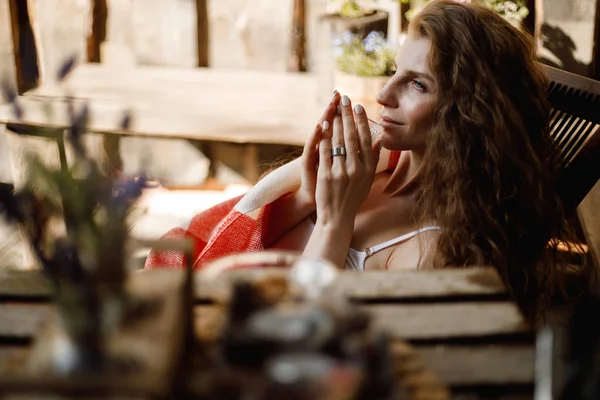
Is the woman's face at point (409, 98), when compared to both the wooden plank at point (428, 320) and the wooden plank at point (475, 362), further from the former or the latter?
the wooden plank at point (475, 362)

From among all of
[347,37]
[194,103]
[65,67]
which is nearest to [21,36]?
[194,103]

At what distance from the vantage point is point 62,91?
4.07m

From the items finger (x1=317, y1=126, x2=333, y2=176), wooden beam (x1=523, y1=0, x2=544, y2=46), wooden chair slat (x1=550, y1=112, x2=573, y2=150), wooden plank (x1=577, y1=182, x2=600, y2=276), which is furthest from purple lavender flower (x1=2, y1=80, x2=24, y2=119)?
wooden beam (x1=523, y1=0, x2=544, y2=46)

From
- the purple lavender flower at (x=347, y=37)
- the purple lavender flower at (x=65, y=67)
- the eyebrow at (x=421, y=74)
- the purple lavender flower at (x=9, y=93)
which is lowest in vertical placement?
the purple lavender flower at (x=347, y=37)

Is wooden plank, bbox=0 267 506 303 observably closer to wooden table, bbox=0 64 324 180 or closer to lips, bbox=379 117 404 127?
lips, bbox=379 117 404 127

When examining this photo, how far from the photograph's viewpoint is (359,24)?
138 inches

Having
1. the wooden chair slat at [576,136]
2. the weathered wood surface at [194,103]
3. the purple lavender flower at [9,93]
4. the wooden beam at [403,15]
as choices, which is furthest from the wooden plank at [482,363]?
the wooden beam at [403,15]

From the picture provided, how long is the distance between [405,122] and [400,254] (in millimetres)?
312

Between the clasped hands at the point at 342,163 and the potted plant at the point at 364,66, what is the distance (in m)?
1.61

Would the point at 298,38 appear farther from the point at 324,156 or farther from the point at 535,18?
the point at 324,156

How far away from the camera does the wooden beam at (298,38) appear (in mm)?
4508

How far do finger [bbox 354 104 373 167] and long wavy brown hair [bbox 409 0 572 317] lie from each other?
0.49 feet

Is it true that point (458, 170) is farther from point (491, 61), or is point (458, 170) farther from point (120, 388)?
point (120, 388)

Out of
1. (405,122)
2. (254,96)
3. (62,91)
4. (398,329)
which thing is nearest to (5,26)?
(62,91)
